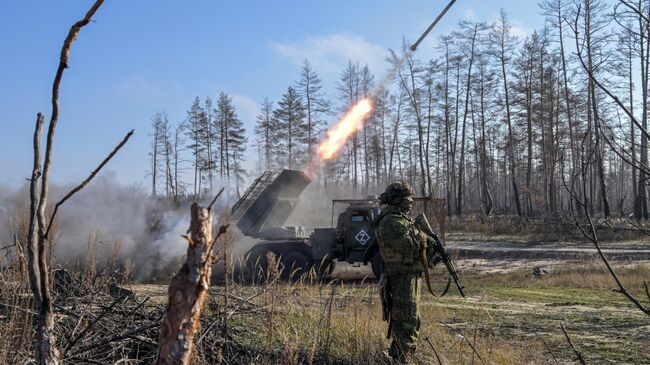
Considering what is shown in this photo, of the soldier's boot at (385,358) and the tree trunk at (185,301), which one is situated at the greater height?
the tree trunk at (185,301)

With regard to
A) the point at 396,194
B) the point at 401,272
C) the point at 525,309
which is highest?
the point at 396,194

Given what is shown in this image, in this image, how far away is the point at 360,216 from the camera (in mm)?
13766

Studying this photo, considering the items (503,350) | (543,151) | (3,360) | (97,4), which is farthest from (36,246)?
(543,151)

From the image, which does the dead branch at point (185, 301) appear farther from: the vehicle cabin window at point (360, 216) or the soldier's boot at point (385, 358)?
the vehicle cabin window at point (360, 216)

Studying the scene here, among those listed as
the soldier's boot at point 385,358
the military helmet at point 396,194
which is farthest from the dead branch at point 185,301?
the military helmet at point 396,194

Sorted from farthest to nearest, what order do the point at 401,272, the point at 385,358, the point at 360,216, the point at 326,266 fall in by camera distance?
1. the point at 360,216
2. the point at 326,266
3. the point at 401,272
4. the point at 385,358

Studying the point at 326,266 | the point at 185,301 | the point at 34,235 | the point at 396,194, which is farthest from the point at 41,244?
the point at 326,266

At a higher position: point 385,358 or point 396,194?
point 396,194

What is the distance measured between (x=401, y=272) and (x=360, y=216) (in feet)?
27.3

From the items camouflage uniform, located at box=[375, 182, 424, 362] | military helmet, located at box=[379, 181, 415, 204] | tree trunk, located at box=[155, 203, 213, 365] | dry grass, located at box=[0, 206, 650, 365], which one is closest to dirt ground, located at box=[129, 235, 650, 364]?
dry grass, located at box=[0, 206, 650, 365]

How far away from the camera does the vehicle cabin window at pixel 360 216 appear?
45.1 ft

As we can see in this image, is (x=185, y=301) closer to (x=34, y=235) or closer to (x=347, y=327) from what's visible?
(x=34, y=235)

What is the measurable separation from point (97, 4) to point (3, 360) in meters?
2.61

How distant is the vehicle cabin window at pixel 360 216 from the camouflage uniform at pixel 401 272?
26.2ft
